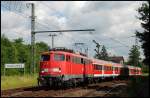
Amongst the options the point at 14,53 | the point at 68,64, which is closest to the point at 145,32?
the point at 68,64

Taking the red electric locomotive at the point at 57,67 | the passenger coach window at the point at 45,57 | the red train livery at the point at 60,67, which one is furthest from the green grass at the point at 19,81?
the red electric locomotive at the point at 57,67

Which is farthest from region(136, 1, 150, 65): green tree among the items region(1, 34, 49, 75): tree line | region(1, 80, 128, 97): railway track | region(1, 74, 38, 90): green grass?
region(1, 34, 49, 75): tree line

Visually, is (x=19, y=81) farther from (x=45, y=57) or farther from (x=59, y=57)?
(x=59, y=57)

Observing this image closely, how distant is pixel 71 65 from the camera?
1388 inches

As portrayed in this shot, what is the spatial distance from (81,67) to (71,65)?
440 cm

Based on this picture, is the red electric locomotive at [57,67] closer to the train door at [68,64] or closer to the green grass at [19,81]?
the train door at [68,64]

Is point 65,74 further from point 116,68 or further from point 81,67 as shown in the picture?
point 116,68

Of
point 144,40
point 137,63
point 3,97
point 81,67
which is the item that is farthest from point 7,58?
point 3,97

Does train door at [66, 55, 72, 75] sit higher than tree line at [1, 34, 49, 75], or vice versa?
tree line at [1, 34, 49, 75]

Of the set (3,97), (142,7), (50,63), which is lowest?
(3,97)

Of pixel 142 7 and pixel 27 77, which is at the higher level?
pixel 142 7

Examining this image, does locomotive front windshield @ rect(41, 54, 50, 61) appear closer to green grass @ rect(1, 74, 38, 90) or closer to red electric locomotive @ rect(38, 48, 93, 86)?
red electric locomotive @ rect(38, 48, 93, 86)


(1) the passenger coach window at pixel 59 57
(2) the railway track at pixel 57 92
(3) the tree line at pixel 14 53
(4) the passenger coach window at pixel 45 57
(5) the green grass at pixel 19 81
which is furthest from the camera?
(3) the tree line at pixel 14 53

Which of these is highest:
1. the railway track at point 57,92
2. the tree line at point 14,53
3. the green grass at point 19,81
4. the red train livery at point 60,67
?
the tree line at point 14,53
